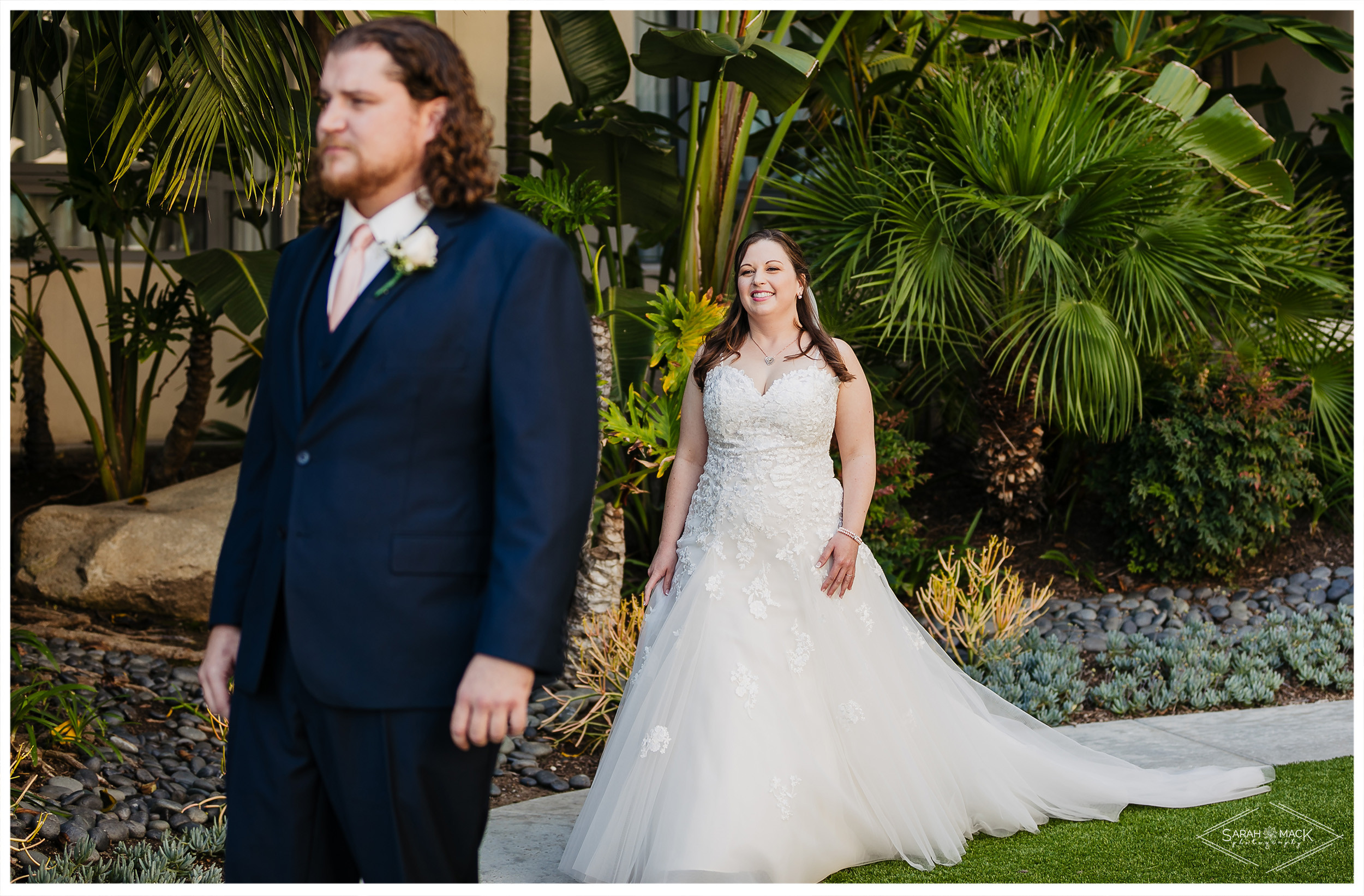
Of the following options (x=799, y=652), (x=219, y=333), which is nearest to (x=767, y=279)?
(x=799, y=652)

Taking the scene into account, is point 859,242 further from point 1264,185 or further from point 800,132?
point 1264,185

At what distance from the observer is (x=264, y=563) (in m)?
1.89

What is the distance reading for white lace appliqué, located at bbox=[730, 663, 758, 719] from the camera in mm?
3359

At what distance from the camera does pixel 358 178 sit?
1774 millimetres

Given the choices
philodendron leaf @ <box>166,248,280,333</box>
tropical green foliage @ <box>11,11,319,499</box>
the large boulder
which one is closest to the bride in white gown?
tropical green foliage @ <box>11,11,319,499</box>

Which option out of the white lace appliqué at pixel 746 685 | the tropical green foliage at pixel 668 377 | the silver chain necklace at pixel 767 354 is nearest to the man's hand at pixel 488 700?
the white lace appliqué at pixel 746 685

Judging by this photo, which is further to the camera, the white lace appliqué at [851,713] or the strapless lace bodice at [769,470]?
the strapless lace bodice at [769,470]

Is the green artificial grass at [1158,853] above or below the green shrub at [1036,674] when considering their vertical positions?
above

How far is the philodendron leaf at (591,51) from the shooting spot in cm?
683

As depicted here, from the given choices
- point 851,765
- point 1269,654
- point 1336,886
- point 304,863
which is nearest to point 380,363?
point 304,863

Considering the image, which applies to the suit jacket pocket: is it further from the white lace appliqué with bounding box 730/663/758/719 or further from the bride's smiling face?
the bride's smiling face

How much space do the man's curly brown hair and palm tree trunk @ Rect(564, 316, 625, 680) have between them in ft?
11.2

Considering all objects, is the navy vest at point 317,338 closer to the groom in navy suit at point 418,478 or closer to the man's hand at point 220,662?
the groom in navy suit at point 418,478

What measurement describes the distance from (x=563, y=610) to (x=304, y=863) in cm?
66
